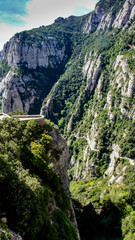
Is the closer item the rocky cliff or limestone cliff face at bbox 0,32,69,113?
limestone cliff face at bbox 0,32,69,113

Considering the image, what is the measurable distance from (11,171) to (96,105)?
98159 millimetres

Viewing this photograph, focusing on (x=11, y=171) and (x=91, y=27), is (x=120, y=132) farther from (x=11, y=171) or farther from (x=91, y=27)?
(x=91, y=27)

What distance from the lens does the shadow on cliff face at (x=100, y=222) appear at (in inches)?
1400

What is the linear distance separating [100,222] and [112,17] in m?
146

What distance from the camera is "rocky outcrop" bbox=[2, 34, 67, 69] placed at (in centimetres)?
14825

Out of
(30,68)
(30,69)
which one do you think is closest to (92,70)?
(30,69)

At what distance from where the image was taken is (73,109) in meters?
131

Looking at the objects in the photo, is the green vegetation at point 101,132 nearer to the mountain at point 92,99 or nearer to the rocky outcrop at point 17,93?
the mountain at point 92,99

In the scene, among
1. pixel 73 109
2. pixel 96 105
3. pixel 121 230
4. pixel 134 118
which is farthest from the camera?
pixel 73 109

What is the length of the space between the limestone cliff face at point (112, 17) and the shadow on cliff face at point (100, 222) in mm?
122604

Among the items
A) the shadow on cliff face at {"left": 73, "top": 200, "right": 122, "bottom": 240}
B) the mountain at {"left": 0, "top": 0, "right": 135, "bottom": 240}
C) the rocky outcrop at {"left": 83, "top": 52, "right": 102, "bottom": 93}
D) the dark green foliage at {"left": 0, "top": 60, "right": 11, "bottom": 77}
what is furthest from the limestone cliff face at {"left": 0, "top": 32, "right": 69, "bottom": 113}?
the shadow on cliff face at {"left": 73, "top": 200, "right": 122, "bottom": 240}

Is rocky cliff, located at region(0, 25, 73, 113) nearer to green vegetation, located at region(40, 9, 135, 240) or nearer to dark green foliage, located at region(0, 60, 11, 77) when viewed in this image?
dark green foliage, located at region(0, 60, 11, 77)

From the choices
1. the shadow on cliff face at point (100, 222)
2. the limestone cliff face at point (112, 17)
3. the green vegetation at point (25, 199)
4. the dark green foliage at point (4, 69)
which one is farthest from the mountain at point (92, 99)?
the green vegetation at point (25, 199)

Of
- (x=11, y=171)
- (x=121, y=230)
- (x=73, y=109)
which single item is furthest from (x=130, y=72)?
(x=11, y=171)
